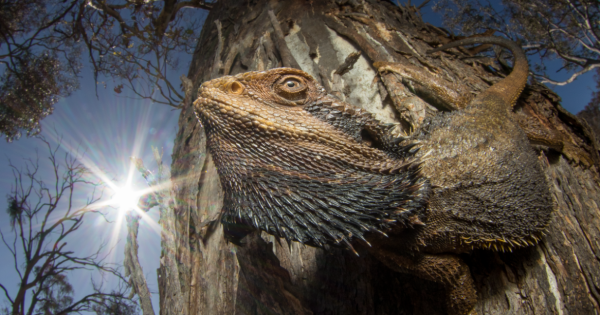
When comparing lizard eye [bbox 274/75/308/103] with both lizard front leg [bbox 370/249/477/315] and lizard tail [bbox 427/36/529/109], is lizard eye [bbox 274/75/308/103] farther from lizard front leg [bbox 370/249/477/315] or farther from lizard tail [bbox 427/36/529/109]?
lizard tail [bbox 427/36/529/109]

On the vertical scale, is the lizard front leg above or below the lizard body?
below

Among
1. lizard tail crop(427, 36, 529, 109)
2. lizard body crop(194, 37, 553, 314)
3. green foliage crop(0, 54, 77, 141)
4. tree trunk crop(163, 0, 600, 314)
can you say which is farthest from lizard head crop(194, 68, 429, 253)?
green foliage crop(0, 54, 77, 141)

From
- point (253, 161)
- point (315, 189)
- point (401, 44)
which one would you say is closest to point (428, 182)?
point (315, 189)

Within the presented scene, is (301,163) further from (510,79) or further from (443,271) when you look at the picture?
(510,79)

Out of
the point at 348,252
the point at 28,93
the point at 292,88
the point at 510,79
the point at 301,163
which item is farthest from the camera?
the point at 28,93

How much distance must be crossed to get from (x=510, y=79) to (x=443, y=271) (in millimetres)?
1774

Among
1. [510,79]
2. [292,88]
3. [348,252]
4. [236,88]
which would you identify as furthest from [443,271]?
[510,79]

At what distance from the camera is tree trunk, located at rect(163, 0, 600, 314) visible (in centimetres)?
146

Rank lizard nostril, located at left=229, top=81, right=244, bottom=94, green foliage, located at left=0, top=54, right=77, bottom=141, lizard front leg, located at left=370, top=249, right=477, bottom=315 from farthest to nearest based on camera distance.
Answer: green foliage, located at left=0, top=54, right=77, bottom=141
lizard front leg, located at left=370, top=249, right=477, bottom=315
lizard nostril, located at left=229, top=81, right=244, bottom=94

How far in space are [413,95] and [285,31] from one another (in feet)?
5.20

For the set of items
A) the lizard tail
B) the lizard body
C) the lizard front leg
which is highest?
the lizard tail

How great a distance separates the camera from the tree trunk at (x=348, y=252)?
1456 millimetres

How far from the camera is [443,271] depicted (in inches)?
51.3

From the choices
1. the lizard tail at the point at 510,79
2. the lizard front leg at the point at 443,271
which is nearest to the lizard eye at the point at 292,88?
the lizard front leg at the point at 443,271
